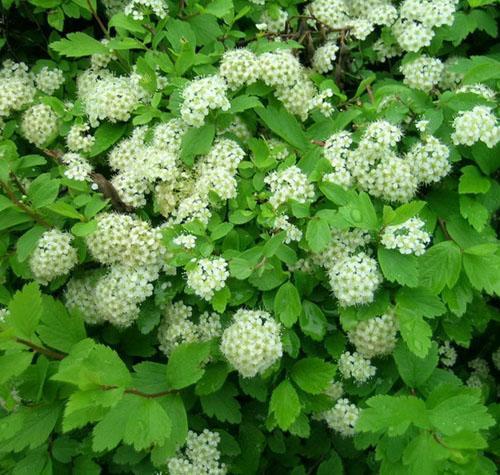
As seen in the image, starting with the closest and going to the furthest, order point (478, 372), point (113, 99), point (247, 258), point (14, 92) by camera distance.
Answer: point (247, 258), point (113, 99), point (14, 92), point (478, 372)

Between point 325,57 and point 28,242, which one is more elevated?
point 325,57

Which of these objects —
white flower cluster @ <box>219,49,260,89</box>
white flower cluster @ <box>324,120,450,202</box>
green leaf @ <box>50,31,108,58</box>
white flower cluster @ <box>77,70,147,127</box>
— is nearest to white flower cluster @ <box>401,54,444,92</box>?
white flower cluster @ <box>324,120,450,202</box>

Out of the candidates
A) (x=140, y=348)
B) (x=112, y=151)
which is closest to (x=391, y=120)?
(x=112, y=151)

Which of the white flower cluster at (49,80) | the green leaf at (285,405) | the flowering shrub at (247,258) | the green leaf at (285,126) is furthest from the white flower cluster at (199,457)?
the white flower cluster at (49,80)

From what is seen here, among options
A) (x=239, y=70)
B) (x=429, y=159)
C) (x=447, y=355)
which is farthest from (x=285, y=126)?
(x=447, y=355)

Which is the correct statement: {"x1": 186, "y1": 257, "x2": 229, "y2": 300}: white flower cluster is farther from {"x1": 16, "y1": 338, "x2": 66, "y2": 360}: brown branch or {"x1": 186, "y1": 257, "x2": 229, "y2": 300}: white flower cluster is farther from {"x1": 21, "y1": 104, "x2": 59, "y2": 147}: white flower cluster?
{"x1": 21, "y1": 104, "x2": 59, "y2": 147}: white flower cluster

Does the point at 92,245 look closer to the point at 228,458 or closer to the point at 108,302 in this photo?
the point at 108,302

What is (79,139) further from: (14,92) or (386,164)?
(386,164)
